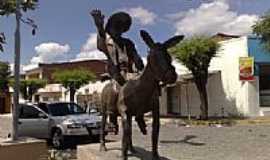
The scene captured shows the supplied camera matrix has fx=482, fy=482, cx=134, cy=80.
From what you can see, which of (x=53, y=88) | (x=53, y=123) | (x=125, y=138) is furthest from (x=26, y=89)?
(x=125, y=138)

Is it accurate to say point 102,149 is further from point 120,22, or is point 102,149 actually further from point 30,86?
point 30,86

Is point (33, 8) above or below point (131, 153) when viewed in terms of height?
above

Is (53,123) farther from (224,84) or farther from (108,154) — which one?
(224,84)

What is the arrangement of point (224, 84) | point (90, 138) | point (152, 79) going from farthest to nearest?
point (224, 84)
point (90, 138)
point (152, 79)

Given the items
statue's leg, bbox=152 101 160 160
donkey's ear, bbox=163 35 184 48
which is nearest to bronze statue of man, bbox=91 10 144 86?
statue's leg, bbox=152 101 160 160

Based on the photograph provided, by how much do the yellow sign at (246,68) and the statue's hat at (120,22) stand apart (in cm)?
1923

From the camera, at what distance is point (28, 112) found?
17766 millimetres

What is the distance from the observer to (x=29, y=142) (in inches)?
371

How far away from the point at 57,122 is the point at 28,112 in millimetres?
1888

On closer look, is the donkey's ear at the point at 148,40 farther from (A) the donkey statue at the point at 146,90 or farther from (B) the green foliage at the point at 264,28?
(B) the green foliage at the point at 264,28

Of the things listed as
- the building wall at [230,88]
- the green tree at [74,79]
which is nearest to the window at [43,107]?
the building wall at [230,88]

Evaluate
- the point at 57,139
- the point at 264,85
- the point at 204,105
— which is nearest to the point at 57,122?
the point at 57,139

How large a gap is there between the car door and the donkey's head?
11.0 meters

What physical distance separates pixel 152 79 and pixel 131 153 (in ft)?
7.53
